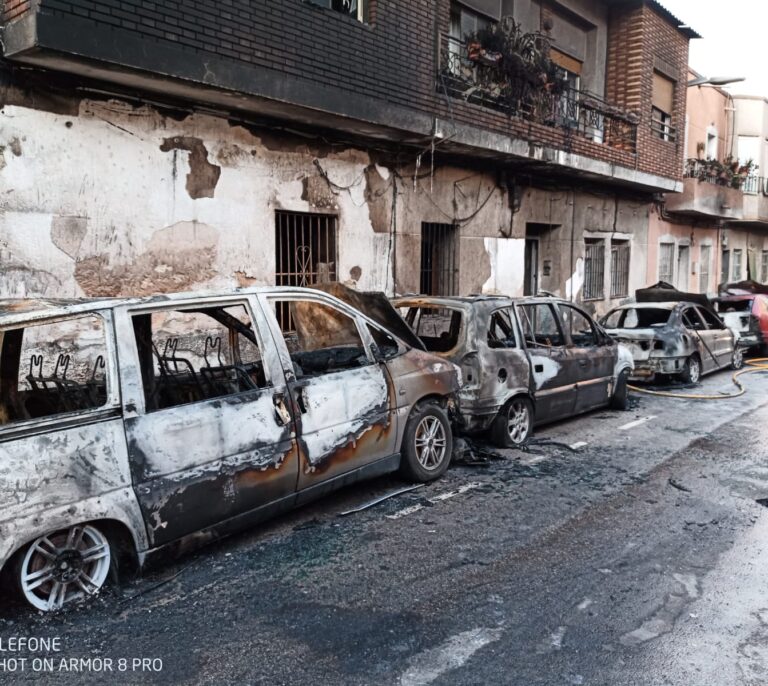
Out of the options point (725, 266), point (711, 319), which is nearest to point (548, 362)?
point (711, 319)

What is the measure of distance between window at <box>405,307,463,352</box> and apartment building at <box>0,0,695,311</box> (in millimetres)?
2760

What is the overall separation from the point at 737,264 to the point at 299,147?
23.8 m

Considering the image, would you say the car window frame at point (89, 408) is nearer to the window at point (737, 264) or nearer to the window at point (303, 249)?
the window at point (303, 249)

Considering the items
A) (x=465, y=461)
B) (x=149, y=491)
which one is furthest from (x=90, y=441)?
(x=465, y=461)

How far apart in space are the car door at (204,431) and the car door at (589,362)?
4407 mm

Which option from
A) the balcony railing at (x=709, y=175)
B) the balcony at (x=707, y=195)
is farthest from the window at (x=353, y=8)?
the balcony railing at (x=709, y=175)

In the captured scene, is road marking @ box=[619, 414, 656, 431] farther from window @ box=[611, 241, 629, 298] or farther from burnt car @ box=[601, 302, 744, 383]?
window @ box=[611, 241, 629, 298]

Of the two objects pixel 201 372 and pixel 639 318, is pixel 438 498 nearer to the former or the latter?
pixel 201 372

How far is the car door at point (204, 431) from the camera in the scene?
3869mm

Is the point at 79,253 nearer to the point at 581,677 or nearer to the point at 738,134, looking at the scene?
the point at 581,677

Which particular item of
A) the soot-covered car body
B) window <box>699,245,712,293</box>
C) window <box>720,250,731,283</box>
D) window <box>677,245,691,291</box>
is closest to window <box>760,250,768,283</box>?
window <box>720,250,731,283</box>

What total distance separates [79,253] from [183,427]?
422cm

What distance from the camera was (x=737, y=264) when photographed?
27.6 m

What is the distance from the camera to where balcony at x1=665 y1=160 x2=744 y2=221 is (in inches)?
780
